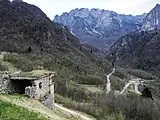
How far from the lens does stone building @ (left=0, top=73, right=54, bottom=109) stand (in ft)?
114

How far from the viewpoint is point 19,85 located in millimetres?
37625

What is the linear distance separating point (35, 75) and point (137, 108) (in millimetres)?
38870

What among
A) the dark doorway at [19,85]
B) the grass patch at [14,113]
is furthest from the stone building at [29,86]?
the grass patch at [14,113]

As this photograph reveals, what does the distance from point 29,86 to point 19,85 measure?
2479 mm

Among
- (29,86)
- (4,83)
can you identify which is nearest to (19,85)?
(29,86)

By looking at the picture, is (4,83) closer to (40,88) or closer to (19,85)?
(19,85)

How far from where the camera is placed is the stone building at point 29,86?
34844mm

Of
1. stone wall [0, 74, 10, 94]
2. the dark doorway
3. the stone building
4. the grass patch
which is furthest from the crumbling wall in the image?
the grass patch

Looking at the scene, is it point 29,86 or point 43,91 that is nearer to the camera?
point 29,86

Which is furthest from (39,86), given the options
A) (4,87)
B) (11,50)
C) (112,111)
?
(11,50)

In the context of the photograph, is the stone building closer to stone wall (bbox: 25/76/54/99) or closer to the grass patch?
stone wall (bbox: 25/76/54/99)

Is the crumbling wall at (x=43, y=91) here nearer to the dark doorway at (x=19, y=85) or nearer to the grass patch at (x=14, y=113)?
the dark doorway at (x=19, y=85)

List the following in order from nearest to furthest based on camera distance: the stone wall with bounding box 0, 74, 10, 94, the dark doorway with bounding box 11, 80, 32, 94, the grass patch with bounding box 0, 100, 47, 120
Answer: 1. the grass patch with bounding box 0, 100, 47, 120
2. the stone wall with bounding box 0, 74, 10, 94
3. the dark doorway with bounding box 11, 80, 32, 94

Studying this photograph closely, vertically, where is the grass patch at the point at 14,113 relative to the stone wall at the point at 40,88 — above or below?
below
